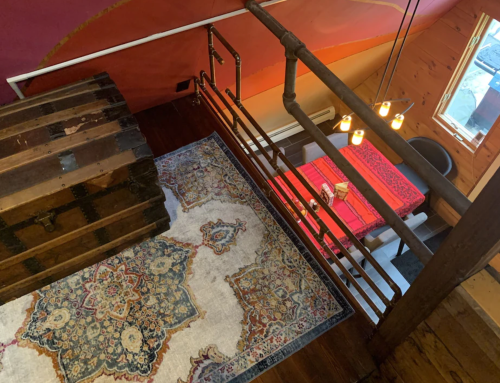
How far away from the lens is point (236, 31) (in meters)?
2.57

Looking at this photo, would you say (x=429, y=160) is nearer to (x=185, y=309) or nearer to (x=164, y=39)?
(x=164, y=39)

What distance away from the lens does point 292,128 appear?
20.1 feet

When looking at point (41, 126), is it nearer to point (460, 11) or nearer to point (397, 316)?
point (397, 316)

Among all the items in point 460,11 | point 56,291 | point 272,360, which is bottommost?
point 272,360

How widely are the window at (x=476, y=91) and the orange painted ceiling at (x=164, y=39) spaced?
113cm

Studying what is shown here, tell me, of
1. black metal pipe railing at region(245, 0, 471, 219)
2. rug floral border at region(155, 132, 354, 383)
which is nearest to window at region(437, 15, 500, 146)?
rug floral border at region(155, 132, 354, 383)

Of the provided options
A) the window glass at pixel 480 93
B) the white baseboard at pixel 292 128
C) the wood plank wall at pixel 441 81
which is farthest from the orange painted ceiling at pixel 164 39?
the white baseboard at pixel 292 128

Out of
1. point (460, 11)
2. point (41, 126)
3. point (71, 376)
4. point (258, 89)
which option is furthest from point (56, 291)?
point (460, 11)

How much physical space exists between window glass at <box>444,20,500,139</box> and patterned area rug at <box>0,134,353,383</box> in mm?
3891

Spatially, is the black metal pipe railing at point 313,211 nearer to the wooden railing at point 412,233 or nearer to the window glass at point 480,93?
the wooden railing at point 412,233

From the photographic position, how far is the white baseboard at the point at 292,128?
6.03 meters

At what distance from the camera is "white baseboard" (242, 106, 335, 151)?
6.03 metres

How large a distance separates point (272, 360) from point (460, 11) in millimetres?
4479

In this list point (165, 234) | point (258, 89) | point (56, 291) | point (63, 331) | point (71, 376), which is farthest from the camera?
point (258, 89)
